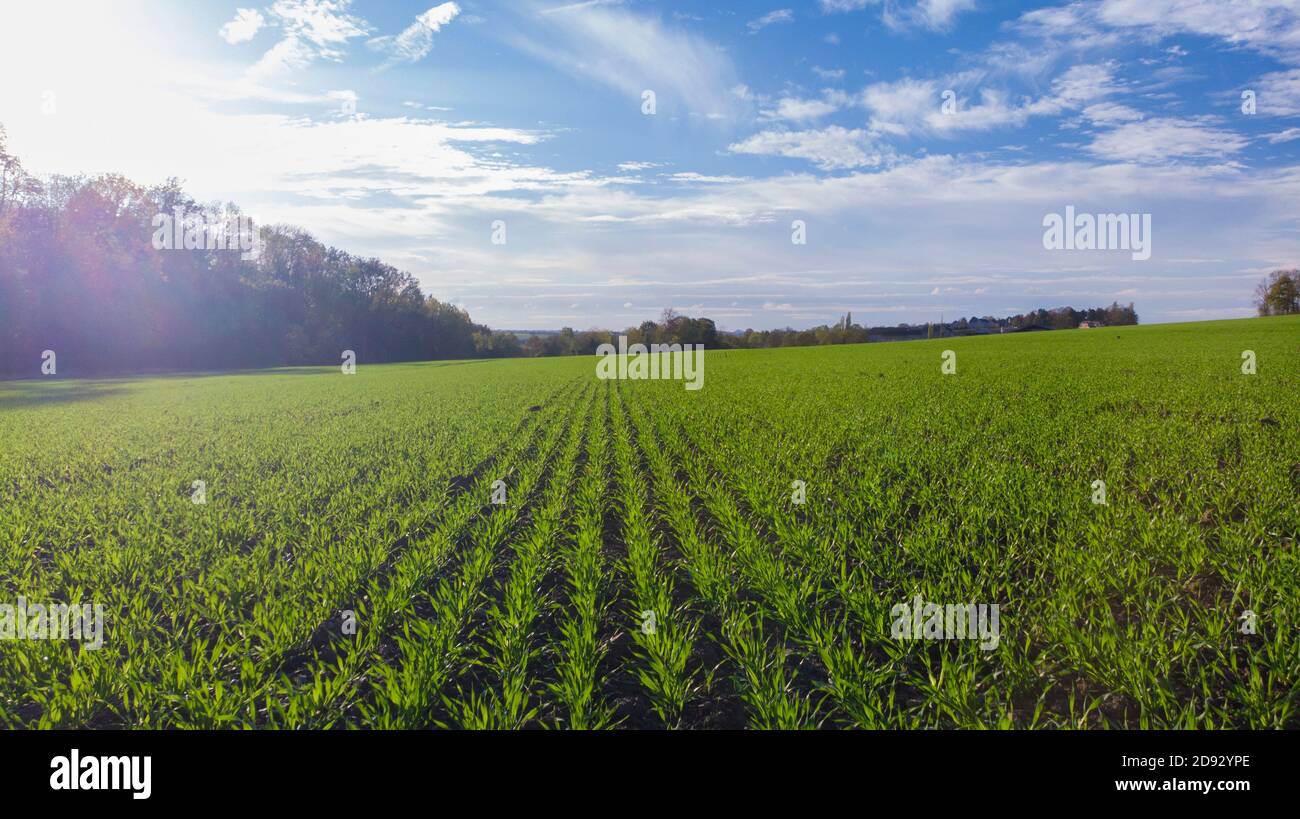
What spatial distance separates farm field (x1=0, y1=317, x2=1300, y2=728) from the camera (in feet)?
14.3

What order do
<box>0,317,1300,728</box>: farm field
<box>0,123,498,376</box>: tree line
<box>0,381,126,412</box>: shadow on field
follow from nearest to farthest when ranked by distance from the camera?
1. <box>0,317,1300,728</box>: farm field
2. <box>0,381,126,412</box>: shadow on field
3. <box>0,123,498,376</box>: tree line

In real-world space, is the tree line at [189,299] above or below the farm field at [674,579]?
above

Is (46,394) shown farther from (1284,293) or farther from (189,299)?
(1284,293)

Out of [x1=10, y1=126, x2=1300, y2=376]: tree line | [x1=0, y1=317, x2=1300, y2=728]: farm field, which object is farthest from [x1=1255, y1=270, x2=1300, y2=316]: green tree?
[x1=0, y1=317, x2=1300, y2=728]: farm field

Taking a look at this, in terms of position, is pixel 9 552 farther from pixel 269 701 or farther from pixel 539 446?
pixel 539 446

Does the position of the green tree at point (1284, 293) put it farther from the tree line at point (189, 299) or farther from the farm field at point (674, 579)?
the farm field at point (674, 579)

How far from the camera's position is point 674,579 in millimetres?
6695

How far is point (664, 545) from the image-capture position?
312 inches

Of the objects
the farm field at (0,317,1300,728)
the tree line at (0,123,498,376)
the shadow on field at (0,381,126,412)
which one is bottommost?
the farm field at (0,317,1300,728)

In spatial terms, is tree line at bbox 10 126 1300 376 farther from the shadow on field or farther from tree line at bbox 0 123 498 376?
the shadow on field

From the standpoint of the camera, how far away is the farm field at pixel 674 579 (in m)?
4.36

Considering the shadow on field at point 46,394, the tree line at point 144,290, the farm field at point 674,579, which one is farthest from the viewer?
the tree line at point 144,290

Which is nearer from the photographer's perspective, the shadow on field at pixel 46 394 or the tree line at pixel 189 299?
the shadow on field at pixel 46 394

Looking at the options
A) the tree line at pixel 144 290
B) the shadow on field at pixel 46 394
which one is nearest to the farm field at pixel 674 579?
the shadow on field at pixel 46 394
